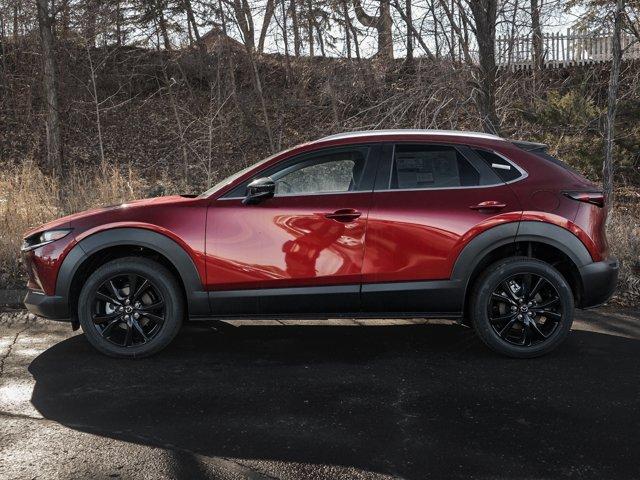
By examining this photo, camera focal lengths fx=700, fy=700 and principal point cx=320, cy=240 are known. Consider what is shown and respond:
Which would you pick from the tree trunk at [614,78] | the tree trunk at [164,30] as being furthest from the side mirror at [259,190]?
the tree trunk at [164,30]

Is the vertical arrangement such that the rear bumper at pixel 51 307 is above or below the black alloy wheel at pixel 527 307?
above

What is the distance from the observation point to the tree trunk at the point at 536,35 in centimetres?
1196

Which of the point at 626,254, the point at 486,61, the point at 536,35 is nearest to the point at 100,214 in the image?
the point at 626,254

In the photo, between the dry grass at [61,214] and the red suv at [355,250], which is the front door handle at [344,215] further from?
the dry grass at [61,214]

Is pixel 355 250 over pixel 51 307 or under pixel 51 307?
over

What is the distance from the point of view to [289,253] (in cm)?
513

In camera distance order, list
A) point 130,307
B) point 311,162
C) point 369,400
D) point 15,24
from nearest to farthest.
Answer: point 369,400, point 130,307, point 311,162, point 15,24

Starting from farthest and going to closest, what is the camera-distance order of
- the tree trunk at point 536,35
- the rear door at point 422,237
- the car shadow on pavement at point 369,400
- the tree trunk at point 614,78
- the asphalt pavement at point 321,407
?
the tree trunk at point 536,35
the tree trunk at point 614,78
the rear door at point 422,237
the car shadow on pavement at point 369,400
the asphalt pavement at point 321,407

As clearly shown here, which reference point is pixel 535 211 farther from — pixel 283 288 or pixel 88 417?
pixel 88 417

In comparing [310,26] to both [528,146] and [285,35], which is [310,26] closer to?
[285,35]

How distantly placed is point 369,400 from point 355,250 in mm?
1206

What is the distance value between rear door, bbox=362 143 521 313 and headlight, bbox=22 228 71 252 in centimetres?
229

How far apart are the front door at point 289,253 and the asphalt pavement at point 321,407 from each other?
461mm

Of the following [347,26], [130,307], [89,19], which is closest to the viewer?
[130,307]
